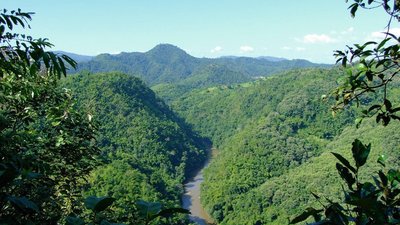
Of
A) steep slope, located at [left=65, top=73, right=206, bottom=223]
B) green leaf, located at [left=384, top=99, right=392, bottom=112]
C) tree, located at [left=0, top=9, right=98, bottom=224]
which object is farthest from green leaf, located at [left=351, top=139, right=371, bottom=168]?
steep slope, located at [left=65, top=73, right=206, bottom=223]

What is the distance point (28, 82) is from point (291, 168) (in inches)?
1696

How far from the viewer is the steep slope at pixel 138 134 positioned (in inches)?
1661

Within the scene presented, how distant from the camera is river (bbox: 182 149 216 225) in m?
34.6

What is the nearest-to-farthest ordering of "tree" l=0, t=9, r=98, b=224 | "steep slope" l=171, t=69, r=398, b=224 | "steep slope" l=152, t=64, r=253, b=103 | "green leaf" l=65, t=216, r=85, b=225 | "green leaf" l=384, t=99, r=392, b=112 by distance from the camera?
1. "green leaf" l=65, t=216, r=85, b=225
2. "green leaf" l=384, t=99, r=392, b=112
3. "tree" l=0, t=9, r=98, b=224
4. "steep slope" l=171, t=69, r=398, b=224
5. "steep slope" l=152, t=64, r=253, b=103

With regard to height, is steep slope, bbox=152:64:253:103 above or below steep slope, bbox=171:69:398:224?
above

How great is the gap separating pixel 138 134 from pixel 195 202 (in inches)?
646

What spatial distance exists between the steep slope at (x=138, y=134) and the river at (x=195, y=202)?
3.65 ft

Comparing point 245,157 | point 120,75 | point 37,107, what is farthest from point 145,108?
point 37,107

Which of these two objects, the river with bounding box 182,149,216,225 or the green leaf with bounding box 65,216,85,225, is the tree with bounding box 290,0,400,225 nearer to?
the green leaf with bounding box 65,216,85,225

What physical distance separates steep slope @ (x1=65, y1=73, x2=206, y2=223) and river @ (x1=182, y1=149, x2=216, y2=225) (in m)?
1.11

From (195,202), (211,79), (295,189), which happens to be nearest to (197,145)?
(195,202)

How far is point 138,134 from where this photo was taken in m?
51.9

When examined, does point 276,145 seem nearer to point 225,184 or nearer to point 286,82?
point 225,184

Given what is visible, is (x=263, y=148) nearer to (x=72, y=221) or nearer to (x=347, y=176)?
(x=347, y=176)
